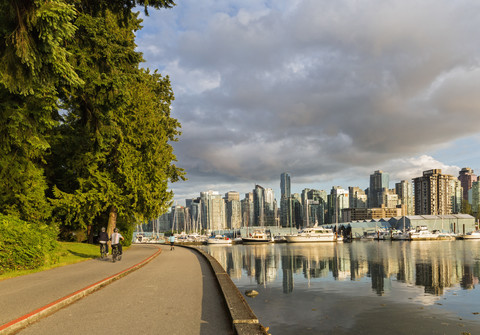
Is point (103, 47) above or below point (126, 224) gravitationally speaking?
above

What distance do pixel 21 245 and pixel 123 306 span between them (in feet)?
28.9

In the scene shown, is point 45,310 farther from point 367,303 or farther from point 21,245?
point 367,303

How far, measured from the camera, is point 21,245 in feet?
50.8

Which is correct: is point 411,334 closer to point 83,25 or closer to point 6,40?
point 6,40

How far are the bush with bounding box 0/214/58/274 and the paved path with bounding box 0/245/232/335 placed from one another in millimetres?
1431

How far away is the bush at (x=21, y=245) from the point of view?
14695mm

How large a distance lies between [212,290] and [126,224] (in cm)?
2981

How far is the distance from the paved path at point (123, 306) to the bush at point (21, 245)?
1.43 m

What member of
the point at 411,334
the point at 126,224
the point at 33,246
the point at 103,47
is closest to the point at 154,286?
the point at 33,246

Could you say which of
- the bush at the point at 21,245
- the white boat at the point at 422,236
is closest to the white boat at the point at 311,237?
the white boat at the point at 422,236

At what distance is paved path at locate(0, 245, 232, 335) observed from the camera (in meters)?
7.27

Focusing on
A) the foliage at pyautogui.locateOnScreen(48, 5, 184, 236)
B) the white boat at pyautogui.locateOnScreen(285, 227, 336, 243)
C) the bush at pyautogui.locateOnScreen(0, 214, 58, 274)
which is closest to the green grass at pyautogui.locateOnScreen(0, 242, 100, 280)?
the bush at pyautogui.locateOnScreen(0, 214, 58, 274)

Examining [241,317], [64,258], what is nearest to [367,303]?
[241,317]

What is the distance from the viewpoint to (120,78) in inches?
683
